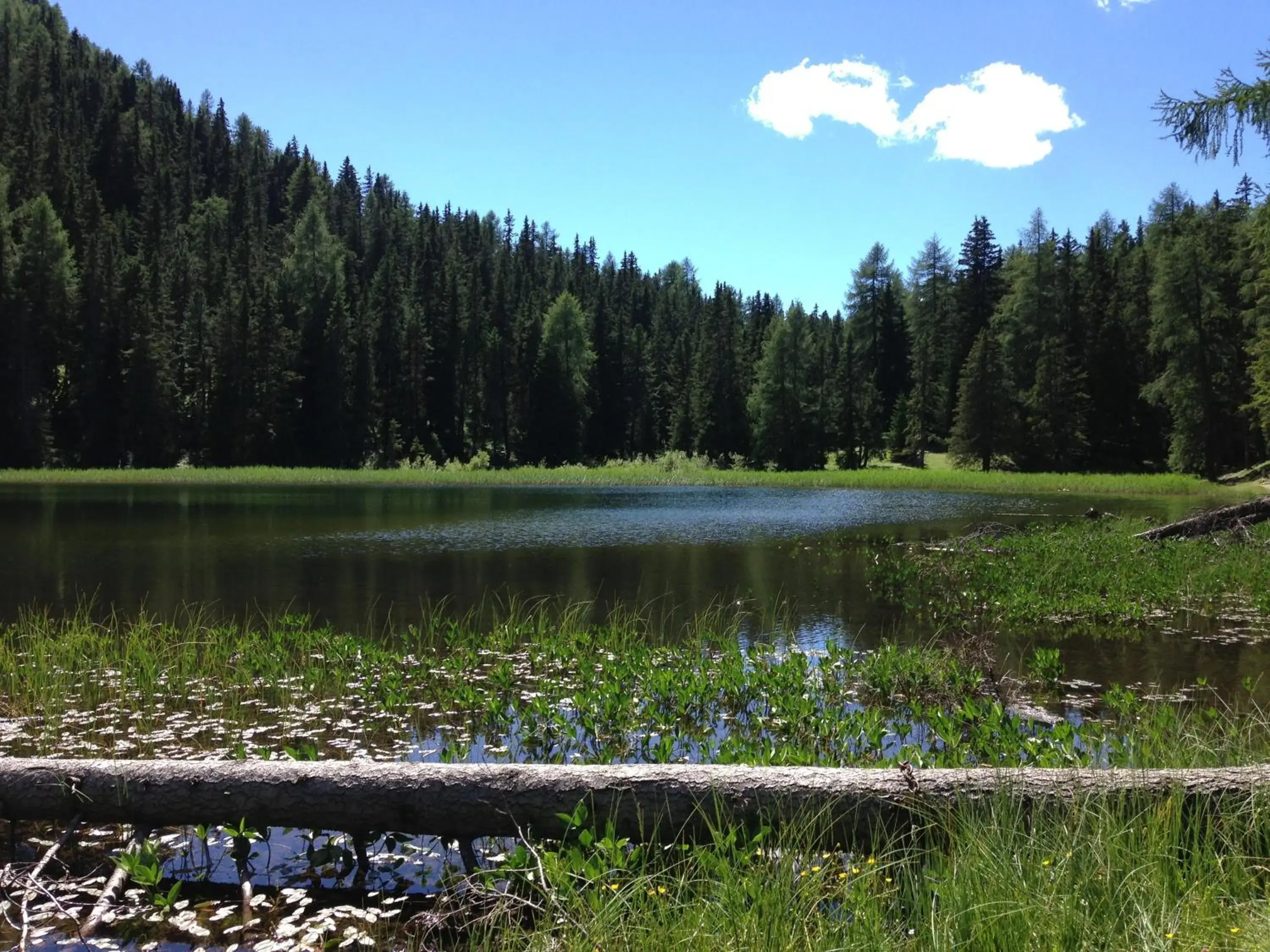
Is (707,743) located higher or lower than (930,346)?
lower

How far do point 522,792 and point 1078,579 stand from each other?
1392cm

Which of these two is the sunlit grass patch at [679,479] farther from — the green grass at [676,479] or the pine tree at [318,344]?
the pine tree at [318,344]

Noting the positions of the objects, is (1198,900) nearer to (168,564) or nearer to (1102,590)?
(1102,590)

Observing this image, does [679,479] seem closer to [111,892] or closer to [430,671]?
[430,671]

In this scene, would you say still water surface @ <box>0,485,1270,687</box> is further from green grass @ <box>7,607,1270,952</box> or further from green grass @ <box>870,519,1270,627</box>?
green grass @ <box>7,607,1270,952</box>

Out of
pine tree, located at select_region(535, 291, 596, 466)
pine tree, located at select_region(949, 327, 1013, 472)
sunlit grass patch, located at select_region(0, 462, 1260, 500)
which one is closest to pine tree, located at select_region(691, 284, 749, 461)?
sunlit grass patch, located at select_region(0, 462, 1260, 500)

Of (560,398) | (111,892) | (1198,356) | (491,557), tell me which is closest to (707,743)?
(111,892)

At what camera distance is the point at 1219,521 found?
62.1ft

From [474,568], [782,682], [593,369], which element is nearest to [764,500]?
[474,568]

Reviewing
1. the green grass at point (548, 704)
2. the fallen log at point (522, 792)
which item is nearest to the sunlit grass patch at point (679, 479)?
the green grass at point (548, 704)

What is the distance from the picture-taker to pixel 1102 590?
14805 mm

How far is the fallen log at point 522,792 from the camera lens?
436 cm

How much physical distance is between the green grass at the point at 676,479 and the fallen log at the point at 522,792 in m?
45.0

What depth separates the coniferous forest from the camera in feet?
189
